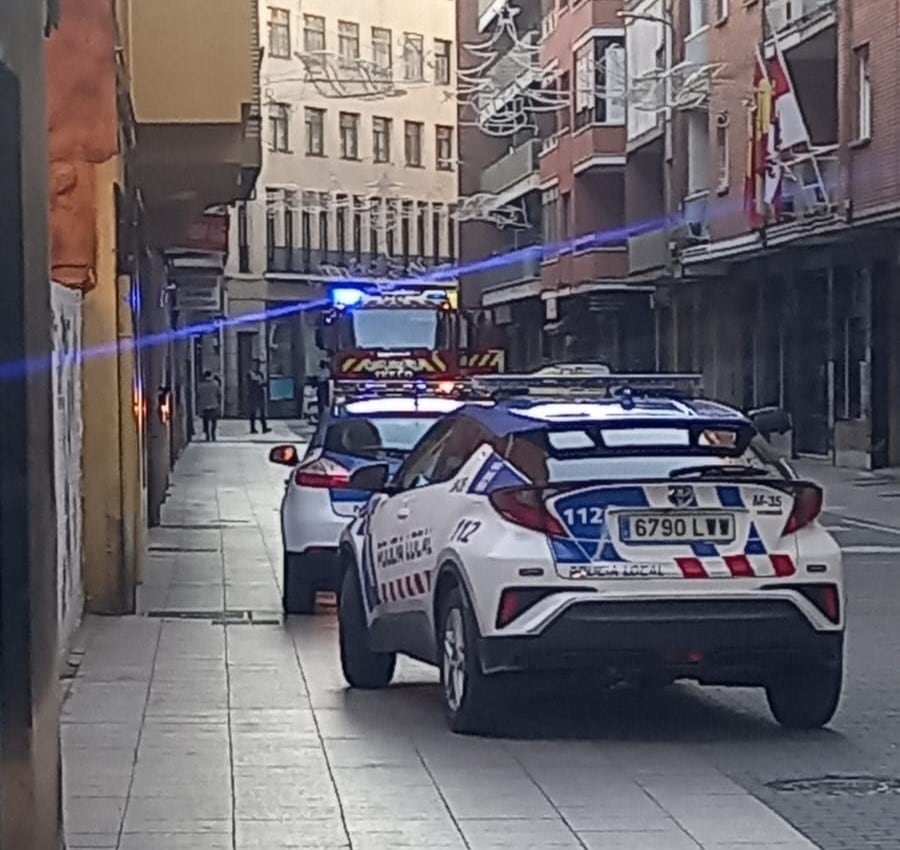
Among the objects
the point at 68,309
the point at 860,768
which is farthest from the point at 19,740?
the point at 68,309

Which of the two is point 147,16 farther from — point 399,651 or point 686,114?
point 686,114

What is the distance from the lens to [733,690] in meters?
12.1

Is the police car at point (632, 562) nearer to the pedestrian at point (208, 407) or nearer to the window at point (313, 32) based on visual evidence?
the pedestrian at point (208, 407)

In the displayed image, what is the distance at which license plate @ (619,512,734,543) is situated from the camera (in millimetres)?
9883

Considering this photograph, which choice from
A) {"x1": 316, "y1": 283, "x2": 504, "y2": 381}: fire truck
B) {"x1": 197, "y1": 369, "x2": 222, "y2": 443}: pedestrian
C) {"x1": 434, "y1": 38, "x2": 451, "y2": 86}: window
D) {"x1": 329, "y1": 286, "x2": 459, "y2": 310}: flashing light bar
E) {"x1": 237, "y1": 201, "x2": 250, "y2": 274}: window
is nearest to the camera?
{"x1": 316, "y1": 283, "x2": 504, "y2": 381}: fire truck

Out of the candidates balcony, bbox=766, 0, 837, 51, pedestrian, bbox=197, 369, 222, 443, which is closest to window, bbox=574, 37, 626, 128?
pedestrian, bbox=197, 369, 222, 443

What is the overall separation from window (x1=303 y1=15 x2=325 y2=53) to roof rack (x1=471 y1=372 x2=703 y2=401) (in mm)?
62963

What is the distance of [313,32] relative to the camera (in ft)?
247

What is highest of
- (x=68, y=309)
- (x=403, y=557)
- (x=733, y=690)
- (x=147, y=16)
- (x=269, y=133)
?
(x=269, y=133)

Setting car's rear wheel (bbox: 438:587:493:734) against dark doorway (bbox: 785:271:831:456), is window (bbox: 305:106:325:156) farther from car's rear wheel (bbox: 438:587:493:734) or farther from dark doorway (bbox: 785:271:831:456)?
car's rear wheel (bbox: 438:587:493:734)

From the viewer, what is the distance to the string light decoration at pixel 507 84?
182 feet

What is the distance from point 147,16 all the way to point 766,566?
31.1ft

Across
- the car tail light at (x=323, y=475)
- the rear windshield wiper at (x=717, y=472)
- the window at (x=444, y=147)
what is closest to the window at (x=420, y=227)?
the window at (x=444, y=147)

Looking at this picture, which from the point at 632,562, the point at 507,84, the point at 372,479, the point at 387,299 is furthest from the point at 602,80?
the point at 632,562
